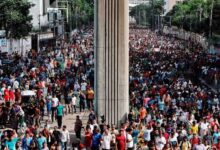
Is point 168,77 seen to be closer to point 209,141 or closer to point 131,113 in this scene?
point 131,113

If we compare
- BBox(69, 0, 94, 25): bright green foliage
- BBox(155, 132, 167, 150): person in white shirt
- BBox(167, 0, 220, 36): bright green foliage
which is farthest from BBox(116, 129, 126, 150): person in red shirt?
BBox(69, 0, 94, 25): bright green foliage

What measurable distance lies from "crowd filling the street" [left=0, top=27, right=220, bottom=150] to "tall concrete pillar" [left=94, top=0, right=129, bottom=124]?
63cm

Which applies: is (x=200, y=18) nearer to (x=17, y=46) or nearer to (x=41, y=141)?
(x=17, y=46)

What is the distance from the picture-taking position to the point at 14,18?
220 ft

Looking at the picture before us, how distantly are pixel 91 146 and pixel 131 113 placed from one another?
526 cm

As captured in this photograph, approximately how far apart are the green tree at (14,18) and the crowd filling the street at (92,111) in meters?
19.9

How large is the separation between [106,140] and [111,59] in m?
5.49

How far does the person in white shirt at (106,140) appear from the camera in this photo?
2228 centimetres

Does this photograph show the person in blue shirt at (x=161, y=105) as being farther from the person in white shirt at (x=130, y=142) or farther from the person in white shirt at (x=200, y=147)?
the person in white shirt at (x=200, y=147)

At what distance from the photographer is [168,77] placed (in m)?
43.6

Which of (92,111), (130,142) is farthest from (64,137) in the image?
(92,111)

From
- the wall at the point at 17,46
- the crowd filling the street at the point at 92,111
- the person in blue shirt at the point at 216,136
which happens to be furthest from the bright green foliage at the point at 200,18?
the person in blue shirt at the point at 216,136

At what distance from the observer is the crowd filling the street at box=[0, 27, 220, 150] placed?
74.7 feet

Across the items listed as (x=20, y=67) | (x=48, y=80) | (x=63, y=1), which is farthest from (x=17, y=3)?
(x=63, y=1)
